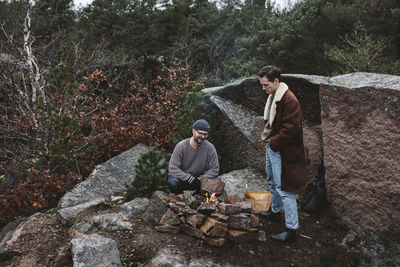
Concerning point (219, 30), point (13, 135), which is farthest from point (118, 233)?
point (219, 30)

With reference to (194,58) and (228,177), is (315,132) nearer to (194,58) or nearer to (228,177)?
(228,177)

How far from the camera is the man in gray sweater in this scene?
4.12 meters

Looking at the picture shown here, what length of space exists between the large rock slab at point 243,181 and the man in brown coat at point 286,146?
61.8 inches

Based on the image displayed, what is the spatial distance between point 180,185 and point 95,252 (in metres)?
1.47

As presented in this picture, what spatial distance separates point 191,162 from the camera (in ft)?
13.9

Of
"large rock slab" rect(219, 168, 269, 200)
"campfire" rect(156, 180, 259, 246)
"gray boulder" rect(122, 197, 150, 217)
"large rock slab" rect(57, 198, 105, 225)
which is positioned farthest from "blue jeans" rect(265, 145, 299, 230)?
"large rock slab" rect(57, 198, 105, 225)

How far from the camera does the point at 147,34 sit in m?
12.8

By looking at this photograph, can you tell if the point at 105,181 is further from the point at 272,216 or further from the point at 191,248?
the point at 272,216

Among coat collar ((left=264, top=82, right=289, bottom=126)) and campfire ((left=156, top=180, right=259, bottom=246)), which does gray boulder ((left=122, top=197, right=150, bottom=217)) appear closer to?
campfire ((left=156, top=180, right=259, bottom=246))

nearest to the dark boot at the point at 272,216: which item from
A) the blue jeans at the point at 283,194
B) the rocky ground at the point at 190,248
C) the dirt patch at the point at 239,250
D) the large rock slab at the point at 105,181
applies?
the rocky ground at the point at 190,248

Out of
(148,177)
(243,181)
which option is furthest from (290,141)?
(148,177)

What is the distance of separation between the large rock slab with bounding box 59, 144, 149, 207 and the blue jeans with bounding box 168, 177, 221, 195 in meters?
2.07

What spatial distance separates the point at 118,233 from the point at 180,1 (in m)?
12.5

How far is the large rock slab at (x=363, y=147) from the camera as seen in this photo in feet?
11.9
